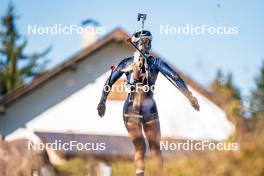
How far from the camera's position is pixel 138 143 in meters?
7.85

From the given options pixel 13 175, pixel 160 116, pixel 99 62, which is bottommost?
pixel 13 175

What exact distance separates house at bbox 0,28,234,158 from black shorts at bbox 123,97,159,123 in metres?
0.06

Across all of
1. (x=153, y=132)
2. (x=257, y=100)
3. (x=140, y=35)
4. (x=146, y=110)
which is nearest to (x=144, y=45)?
(x=140, y=35)

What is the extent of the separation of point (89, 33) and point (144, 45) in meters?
0.55

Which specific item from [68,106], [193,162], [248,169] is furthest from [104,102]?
[248,169]

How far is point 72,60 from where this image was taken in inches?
324

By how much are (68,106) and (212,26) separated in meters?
1.66

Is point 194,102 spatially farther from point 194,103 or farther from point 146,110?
point 146,110

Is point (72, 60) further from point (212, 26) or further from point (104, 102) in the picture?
point (212, 26)

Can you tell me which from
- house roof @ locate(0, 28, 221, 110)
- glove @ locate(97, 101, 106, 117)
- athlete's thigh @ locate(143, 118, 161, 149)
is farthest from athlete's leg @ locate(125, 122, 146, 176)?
house roof @ locate(0, 28, 221, 110)

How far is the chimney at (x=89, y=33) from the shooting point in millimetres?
7886

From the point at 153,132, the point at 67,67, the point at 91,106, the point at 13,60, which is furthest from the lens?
the point at 13,60

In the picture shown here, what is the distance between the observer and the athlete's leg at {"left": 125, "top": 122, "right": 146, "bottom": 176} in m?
7.77

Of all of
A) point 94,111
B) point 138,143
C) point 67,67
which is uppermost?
point 67,67
